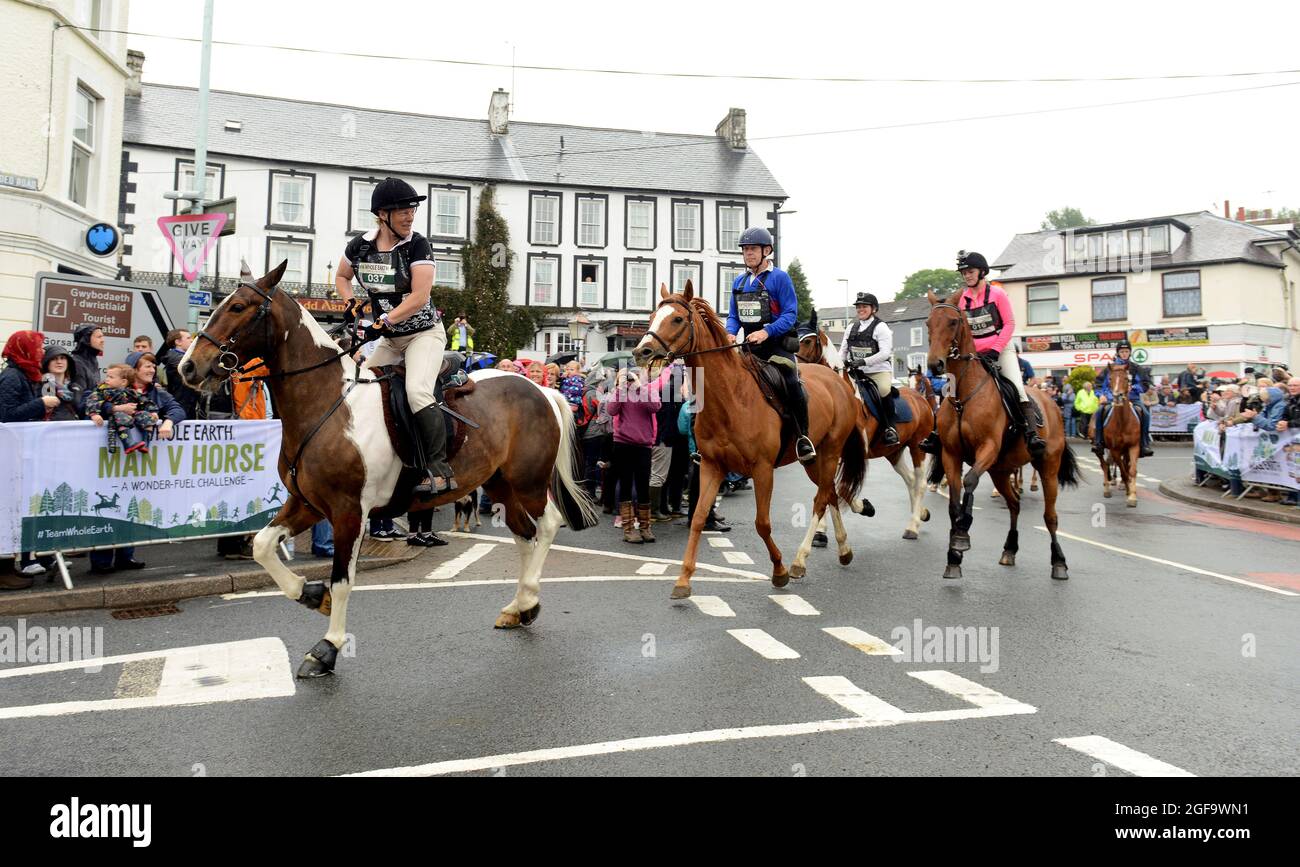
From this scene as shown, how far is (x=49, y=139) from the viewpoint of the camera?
16.0m

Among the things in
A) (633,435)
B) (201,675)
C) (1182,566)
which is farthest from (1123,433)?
(201,675)

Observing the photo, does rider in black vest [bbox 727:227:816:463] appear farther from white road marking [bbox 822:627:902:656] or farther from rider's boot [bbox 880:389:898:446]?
rider's boot [bbox 880:389:898:446]

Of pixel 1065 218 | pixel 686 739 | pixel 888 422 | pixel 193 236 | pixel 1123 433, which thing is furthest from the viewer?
pixel 1065 218

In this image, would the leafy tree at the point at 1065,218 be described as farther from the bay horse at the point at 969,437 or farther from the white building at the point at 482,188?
the bay horse at the point at 969,437

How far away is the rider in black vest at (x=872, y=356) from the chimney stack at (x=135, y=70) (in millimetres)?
44701

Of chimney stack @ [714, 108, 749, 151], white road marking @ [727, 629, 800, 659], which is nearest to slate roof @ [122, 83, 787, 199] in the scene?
chimney stack @ [714, 108, 749, 151]

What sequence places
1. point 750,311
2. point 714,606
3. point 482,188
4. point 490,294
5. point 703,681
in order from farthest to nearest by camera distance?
point 482,188 → point 490,294 → point 750,311 → point 714,606 → point 703,681

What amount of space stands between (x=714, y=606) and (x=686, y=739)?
3.04m

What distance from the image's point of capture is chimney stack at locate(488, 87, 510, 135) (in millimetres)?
48500

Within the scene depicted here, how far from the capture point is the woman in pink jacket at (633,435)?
1127cm

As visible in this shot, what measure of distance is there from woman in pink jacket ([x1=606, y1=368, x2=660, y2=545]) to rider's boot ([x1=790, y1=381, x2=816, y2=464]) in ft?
11.3

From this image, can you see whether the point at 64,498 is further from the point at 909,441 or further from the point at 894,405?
the point at 909,441
